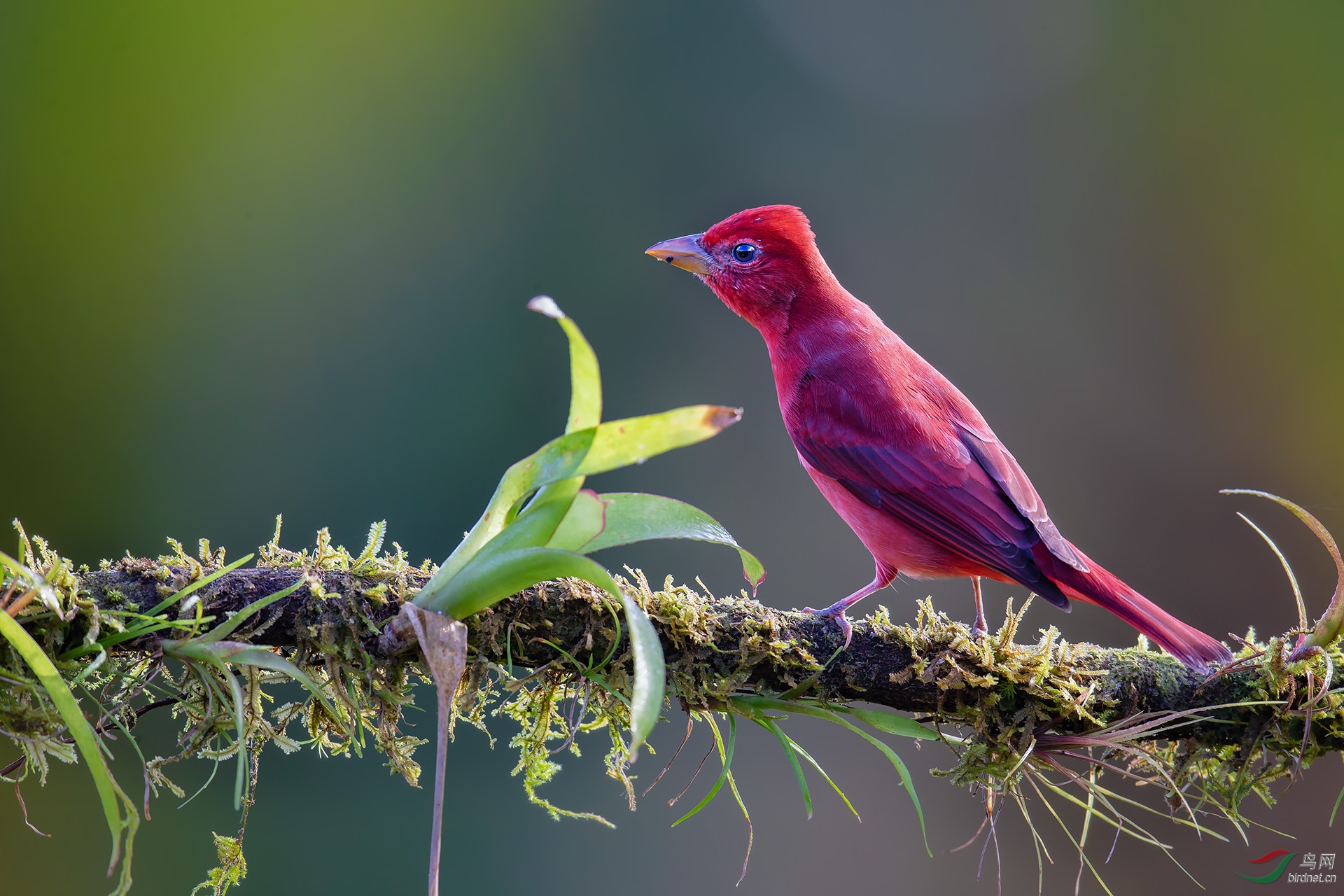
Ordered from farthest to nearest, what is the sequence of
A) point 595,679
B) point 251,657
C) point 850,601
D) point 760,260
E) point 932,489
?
point 760,260 → point 932,489 → point 850,601 → point 595,679 → point 251,657

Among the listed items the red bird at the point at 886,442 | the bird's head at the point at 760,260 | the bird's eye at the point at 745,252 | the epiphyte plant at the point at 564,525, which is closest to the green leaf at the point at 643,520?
the epiphyte plant at the point at 564,525

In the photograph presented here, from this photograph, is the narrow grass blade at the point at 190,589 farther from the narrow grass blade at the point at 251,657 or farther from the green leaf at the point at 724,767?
the green leaf at the point at 724,767

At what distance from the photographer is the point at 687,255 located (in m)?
3.30

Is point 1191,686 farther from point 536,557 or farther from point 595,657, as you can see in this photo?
point 536,557

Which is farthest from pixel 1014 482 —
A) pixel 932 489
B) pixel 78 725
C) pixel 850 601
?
pixel 78 725

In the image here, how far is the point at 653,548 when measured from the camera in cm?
529

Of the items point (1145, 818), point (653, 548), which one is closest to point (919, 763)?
point (1145, 818)

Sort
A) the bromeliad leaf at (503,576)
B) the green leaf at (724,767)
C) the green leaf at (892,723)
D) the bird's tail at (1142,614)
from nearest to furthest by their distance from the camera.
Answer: the bromeliad leaf at (503,576), the green leaf at (724,767), the green leaf at (892,723), the bird's tail at (1142,614)

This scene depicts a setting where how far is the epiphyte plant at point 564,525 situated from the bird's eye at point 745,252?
186 cm

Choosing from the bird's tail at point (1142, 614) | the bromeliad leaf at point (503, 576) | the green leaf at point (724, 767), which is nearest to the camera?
the bromeliad leaf at point (503, 576)

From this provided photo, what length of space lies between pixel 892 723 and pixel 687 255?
195cm

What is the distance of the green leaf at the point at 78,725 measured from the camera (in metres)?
1.25

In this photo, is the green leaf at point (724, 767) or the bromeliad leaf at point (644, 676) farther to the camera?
the green leaf at point (724, 767)

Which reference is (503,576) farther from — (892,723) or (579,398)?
(892,723)
